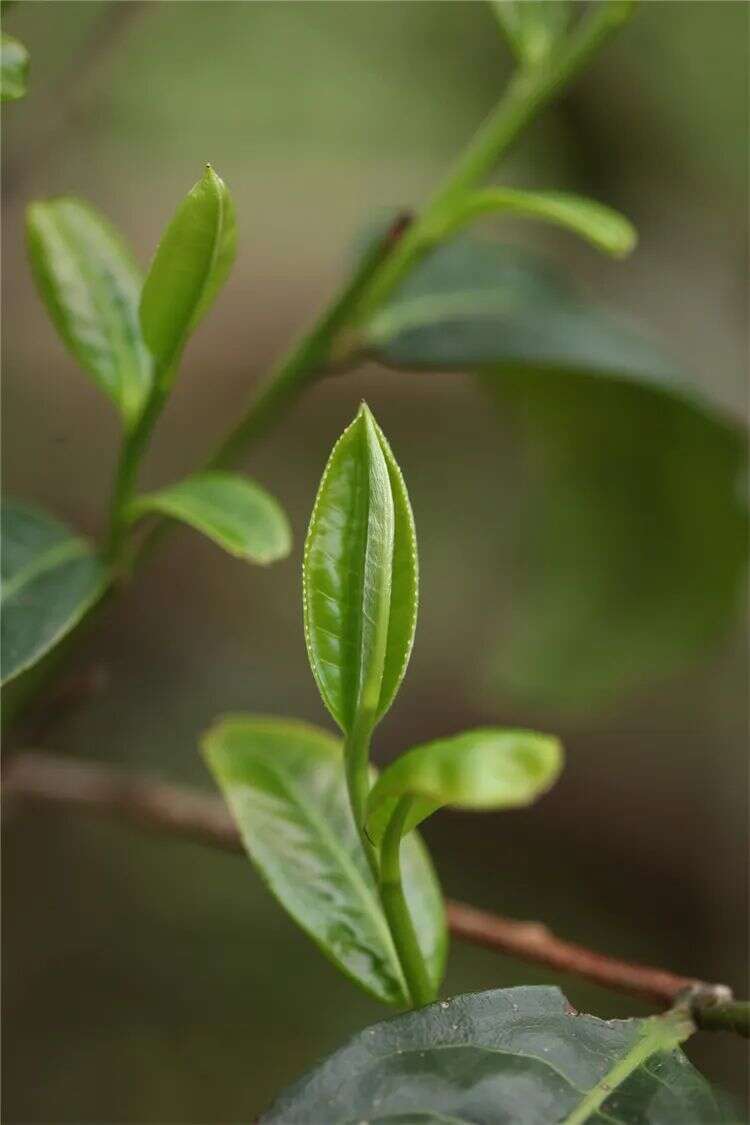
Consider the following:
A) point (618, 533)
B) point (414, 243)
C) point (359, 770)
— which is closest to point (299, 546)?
point (618, 533)

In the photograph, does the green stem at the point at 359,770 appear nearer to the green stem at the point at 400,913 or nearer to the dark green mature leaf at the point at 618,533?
the green stem at the point at 400,913

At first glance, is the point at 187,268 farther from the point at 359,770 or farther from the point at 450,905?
the point at 450,905

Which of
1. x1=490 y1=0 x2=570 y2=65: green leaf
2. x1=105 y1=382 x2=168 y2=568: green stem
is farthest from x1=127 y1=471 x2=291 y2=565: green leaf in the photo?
x1=490 y1=0 x2=570 y2=65: green leaf

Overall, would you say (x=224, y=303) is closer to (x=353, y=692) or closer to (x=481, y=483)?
(x=481, y=483)

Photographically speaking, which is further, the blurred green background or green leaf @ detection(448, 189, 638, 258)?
the blurred green background

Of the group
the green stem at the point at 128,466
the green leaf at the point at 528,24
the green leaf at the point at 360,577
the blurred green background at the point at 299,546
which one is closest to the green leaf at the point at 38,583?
the green stem at the point at 128,466

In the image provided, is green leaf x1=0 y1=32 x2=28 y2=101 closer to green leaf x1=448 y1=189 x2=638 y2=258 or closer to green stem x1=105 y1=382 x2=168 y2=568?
green stem x1=105 y1=382 x2=168 y2=568

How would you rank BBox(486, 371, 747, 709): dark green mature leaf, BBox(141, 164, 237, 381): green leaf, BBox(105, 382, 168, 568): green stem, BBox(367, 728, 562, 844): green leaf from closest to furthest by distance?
1. BBox(367, 728, 562, 844): green leaf
2. BBox(141, 164, 237, 381): green leaf
3. BBox(105, 382, 168, 568): green stem
4. BBox(486, 371, 747, 709): dark green mature leaf
